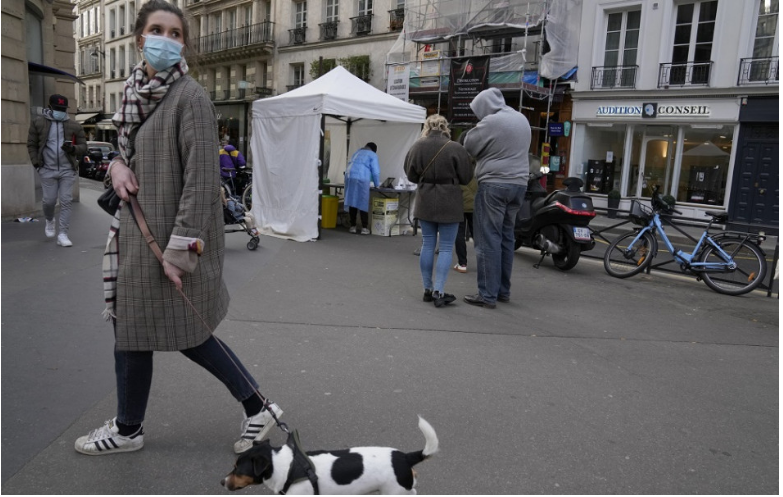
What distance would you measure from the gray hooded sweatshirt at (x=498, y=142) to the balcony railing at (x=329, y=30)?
81.4 feet

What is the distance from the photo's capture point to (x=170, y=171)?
97.2 inches

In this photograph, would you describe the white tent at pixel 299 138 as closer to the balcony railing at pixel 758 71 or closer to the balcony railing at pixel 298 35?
the balcony railing at pixel 758 71

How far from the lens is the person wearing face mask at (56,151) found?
25.7 ft

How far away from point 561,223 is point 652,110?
12004mm

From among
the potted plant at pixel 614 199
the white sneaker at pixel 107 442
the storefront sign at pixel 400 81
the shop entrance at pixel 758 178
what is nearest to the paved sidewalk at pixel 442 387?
the white sneaker at pixel 107 442

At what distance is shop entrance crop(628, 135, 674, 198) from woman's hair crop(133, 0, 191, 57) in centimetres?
1772

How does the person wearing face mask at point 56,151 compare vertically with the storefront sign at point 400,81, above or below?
below

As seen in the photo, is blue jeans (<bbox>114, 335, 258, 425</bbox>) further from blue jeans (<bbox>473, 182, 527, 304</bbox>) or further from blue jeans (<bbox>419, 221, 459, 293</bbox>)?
blue jeans (<bbox>473, 182, 527, 304</bbox>)

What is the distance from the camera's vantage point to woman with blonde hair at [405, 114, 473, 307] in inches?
220

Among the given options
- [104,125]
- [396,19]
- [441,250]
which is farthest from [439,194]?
[104,125]

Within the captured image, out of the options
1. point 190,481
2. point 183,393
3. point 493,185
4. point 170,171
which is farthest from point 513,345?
point 170,171

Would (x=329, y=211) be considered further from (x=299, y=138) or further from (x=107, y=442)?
(x=107, y=442)

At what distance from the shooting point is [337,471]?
2205 mm

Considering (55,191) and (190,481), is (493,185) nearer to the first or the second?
(190,481)
